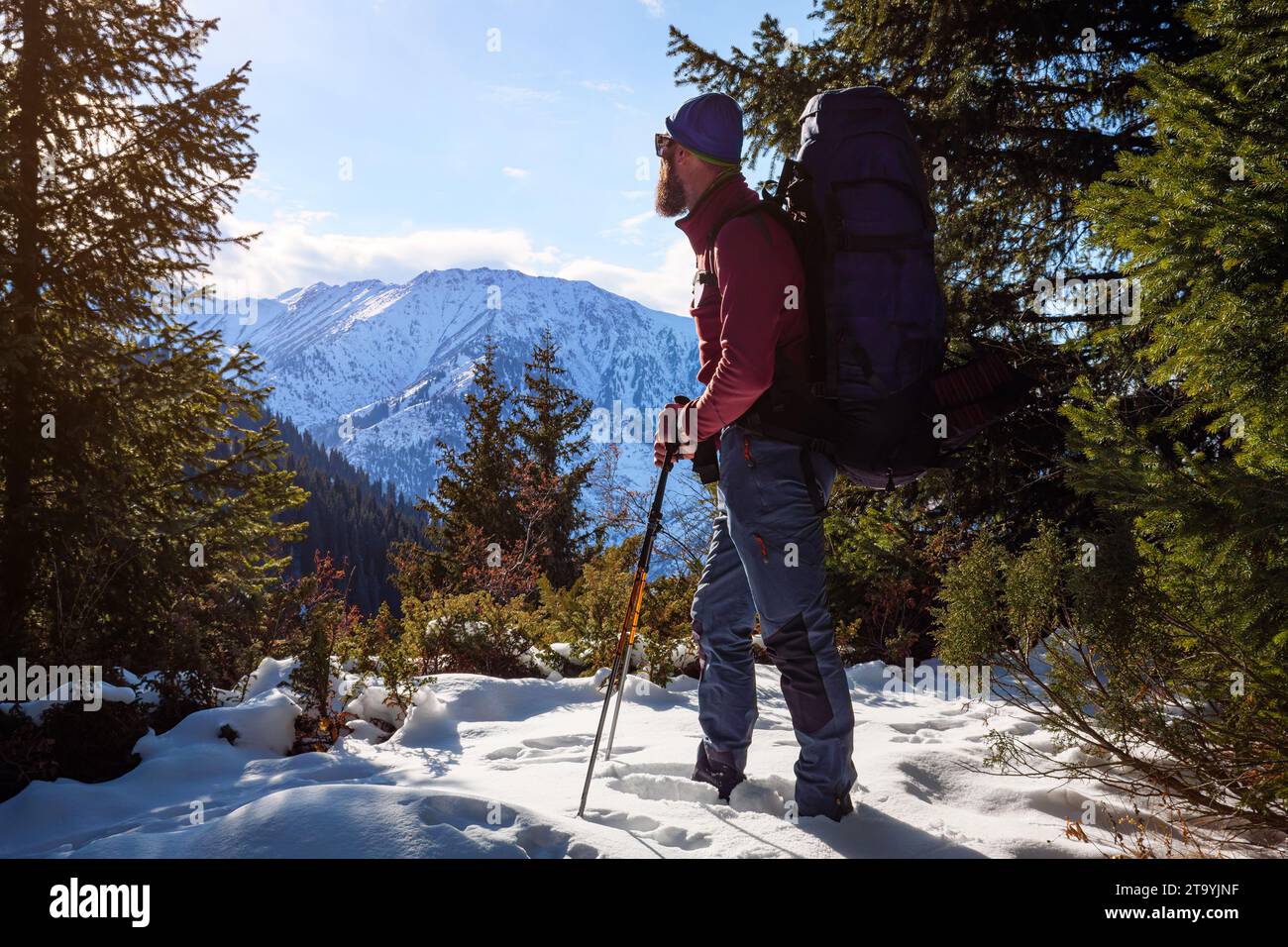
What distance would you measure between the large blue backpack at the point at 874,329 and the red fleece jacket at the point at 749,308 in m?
0.10

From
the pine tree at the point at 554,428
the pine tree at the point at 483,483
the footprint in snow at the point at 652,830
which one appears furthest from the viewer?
the pine tree at the point at 554,428

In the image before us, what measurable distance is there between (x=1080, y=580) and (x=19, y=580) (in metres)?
7.58

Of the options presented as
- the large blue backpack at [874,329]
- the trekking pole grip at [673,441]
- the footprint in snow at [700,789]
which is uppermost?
the large blue backpack at [874,329]

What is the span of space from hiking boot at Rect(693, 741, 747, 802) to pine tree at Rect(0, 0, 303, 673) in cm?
371

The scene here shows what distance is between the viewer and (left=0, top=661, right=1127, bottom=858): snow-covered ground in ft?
7.54

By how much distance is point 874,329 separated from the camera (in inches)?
103

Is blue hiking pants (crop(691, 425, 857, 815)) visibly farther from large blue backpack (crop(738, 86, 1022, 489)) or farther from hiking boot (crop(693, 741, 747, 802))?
hiking boot (crop(693, 741, 747, 802))

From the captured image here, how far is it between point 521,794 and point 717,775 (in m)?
0.85

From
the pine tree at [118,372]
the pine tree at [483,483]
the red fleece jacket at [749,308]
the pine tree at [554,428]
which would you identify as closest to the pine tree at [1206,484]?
the red fleece jacket at [749,308]

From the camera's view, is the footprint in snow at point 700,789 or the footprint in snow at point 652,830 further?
the footprint in snow at point 700,789

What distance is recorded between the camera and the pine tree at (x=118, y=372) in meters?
5.75

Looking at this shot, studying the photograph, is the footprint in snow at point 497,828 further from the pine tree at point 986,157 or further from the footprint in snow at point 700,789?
the pine tree at point 986,157

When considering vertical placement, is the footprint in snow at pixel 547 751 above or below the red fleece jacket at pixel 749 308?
below

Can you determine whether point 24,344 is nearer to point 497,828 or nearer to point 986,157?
point 497,828
